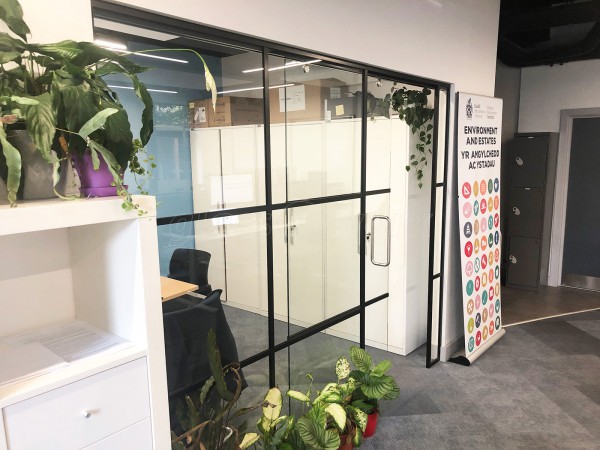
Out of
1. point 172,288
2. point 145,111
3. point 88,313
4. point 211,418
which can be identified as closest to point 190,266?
point 172,288

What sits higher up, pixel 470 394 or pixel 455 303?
pixel 455 303

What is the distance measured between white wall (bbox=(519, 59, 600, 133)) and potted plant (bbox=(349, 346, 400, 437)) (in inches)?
183

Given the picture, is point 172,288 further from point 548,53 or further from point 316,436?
point 548,53

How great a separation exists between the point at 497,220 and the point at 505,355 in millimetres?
1183

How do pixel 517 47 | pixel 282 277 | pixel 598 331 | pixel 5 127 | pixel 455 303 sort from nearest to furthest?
pixel 5 127 < pixel 282 277 < pixel 455 303 < pixel 598 331 < pixel 517 47

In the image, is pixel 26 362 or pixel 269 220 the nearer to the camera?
pixel 26 362

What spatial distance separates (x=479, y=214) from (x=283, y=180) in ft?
6.94

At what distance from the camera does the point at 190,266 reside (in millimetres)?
1978

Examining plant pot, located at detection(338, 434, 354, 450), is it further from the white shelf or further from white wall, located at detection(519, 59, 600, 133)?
white wall, located at detection(519, 59, 600, 133)

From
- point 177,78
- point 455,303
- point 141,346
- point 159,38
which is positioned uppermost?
point 159,38

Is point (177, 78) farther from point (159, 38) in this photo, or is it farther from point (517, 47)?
point (517, 47)

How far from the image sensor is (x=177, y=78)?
5.87ft

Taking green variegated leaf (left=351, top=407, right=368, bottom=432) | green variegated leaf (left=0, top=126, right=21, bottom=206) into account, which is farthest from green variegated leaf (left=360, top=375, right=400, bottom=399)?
green variegated leaf (left=0, top=126, right=21, bottom=206)

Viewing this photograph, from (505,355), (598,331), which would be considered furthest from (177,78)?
(598,331)
